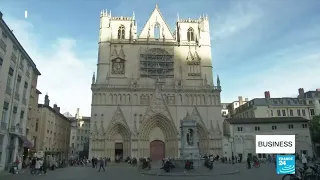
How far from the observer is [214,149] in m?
39.8

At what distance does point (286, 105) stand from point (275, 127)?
12.7 metres

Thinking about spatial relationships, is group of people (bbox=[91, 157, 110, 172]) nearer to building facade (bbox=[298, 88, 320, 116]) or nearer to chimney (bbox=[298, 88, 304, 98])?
building facade (bbox=[298, 88, 320, 116])

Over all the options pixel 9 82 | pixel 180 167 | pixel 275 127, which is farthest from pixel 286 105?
pixel 9 82

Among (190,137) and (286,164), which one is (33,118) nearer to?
(190,137)

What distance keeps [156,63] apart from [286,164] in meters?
39.1

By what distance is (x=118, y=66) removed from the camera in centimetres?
4269

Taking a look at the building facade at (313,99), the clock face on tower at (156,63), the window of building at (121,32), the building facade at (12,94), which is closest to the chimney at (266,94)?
the building facade at (313,99)

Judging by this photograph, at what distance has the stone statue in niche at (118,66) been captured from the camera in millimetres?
42406

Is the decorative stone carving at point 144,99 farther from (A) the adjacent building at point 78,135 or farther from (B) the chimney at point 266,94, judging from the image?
(A) the adjacent building at point 78,135

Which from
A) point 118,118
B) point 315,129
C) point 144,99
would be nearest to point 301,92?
point 315,129

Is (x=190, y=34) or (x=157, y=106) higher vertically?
(x=190, y=34)

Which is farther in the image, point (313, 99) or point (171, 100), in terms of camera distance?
point (313, 99)

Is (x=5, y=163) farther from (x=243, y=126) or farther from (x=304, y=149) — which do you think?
(x=304, y=149)

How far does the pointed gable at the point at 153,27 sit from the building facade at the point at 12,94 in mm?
21197
